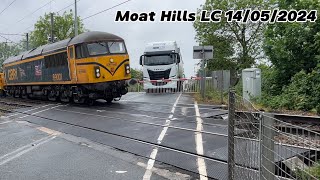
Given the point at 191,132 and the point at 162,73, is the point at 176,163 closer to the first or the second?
the point at 191,132

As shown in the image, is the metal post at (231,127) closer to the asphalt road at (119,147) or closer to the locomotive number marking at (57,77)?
the asphalt road at (119,147)

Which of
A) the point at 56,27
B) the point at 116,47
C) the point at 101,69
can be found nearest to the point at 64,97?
the point at 101,69

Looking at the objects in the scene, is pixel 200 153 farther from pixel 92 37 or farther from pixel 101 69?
pixel 92 37

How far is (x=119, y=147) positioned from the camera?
29.9 ft

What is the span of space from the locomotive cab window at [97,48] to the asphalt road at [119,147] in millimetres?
4548

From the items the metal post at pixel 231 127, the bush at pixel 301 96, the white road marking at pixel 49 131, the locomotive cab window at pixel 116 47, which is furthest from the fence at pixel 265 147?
the locomotive cab window at pixel 116 47

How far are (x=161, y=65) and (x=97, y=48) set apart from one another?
30.3 ft

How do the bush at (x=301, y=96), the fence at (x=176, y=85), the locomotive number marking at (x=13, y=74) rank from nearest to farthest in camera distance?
the bush at (x=301, y=96) → the fence at (x=176, y=85) → the locomotive number marking at (x=13, y=74)

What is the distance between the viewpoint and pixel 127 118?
13.7 metres

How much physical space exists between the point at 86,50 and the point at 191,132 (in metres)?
9.54

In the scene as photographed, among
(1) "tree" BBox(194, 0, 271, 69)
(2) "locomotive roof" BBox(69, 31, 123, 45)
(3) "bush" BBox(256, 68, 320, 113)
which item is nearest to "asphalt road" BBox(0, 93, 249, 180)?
(3) "bush" BBox(256, 68, 320, 113)

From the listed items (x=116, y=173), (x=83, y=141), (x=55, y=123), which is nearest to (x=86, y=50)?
(x=55, y=123)

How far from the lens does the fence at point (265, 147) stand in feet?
11.3

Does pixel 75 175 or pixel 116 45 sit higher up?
pixel 116 45
